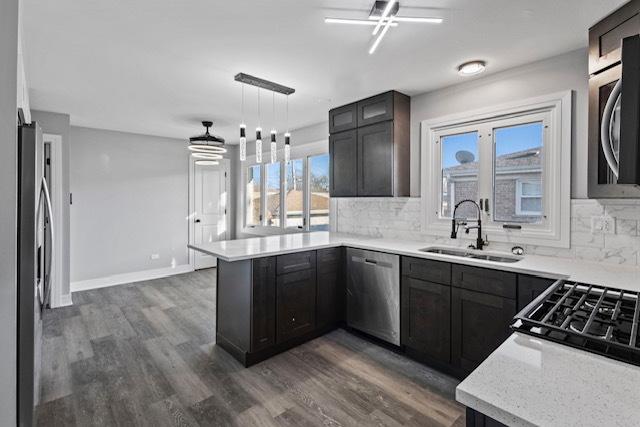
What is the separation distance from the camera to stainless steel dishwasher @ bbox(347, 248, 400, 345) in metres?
2.83

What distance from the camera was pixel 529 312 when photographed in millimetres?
1190

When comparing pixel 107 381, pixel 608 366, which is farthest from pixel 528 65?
pixel 107 381

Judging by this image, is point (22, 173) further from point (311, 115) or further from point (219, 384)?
point (311, 115)

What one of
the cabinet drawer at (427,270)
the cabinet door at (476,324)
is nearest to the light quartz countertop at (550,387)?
the cabinet door at (476,324)

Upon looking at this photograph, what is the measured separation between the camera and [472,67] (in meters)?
2.65

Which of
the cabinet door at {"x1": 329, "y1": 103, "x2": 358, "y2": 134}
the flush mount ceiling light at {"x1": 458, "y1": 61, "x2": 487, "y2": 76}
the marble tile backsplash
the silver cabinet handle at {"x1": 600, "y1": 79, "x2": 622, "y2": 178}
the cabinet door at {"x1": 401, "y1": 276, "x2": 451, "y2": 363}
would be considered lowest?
the cabinet door at {"x1": 401, "y1": 276, "x2": 451, "y2": 363}

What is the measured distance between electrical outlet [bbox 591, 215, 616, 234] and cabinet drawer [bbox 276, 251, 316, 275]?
7.20 ft

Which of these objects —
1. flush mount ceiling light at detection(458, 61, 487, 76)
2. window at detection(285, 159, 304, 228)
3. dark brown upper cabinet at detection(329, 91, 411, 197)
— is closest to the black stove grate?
flush mount ceiling light at detection(458, 61, 487, 76)

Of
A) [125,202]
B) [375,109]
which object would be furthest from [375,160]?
[125,202]

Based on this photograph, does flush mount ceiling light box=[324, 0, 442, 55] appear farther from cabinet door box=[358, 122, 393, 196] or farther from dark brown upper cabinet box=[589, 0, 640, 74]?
cabinet door box=[358, 122, 393, 196]

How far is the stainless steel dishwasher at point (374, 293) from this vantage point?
2.83 m

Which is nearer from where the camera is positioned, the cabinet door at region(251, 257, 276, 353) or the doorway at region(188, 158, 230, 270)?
the cabinet door at region(251, 257, 276, 353)

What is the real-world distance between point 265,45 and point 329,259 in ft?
6.41

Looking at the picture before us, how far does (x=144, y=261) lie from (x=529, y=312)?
5.70m
